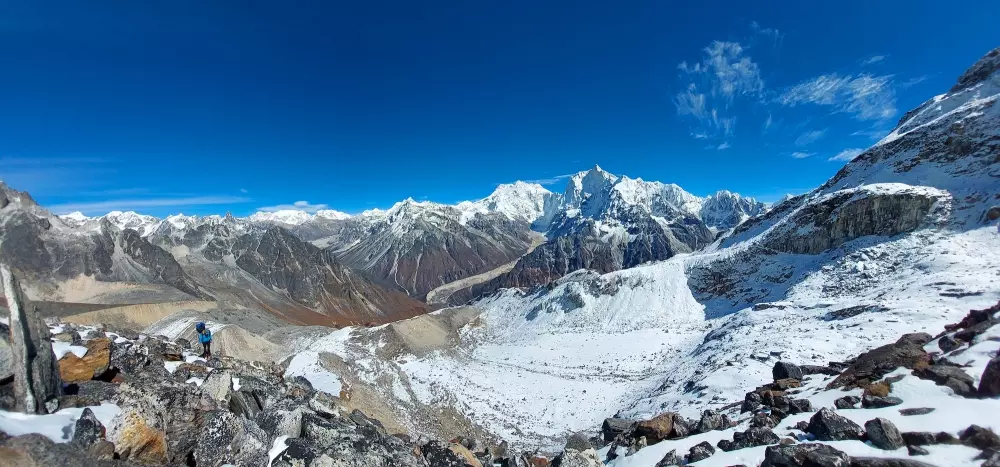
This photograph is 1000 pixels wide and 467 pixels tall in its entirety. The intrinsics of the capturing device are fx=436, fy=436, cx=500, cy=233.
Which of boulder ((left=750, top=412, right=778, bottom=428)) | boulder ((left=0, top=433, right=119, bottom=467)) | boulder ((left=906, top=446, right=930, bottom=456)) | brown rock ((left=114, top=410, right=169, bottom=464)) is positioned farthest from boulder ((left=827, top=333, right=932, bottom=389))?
boulder ((left=0, top=433, right=119, bottom=467))

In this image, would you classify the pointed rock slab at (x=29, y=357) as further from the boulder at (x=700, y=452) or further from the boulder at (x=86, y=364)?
the boulder at (x=700, y=452)

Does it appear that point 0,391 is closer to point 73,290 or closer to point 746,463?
point 746,463

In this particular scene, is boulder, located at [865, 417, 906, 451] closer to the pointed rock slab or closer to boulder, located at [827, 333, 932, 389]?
boulder, located at [827, 333, 932, 389]

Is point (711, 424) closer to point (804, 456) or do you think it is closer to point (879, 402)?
point (879, 402)

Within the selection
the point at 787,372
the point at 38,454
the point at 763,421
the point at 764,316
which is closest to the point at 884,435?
the point at 763,421

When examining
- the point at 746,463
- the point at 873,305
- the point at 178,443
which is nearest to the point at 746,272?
the point at 873,305

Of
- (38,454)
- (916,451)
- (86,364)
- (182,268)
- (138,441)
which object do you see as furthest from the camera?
(182,268)
